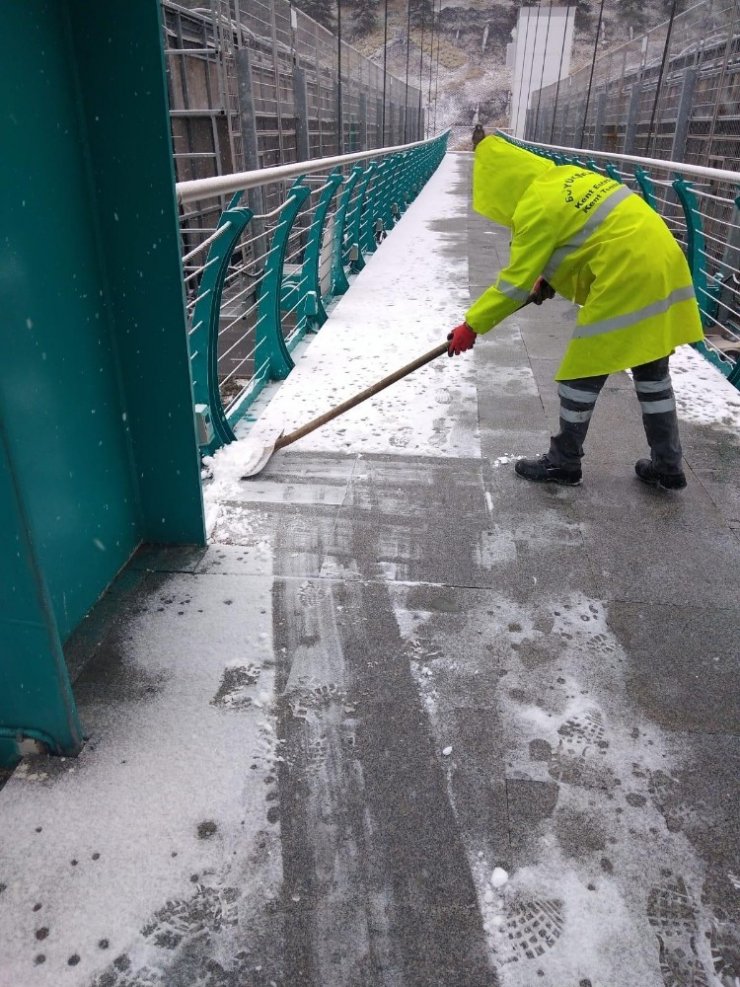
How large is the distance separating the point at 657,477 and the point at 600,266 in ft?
3.21

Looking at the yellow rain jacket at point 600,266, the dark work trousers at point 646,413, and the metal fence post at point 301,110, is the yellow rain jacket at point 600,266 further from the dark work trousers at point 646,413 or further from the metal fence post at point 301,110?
the metal fence post at point 301,110

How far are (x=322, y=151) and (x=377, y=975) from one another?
57.6ft

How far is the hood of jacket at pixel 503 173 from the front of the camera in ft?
9.32

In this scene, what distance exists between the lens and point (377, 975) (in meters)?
1.29

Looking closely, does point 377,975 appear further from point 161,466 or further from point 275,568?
point 161,466

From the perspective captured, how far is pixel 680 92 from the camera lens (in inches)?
420

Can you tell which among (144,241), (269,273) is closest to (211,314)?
(144,241)

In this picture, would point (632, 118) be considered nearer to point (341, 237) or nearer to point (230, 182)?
point (341, 237)

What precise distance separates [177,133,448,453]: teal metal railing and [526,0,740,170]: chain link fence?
4437 mm

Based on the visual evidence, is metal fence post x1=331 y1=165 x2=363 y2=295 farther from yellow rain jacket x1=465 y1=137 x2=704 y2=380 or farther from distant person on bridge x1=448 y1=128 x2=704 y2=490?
yellow rain jacket x1=465 y1=137 x2=704 y2=380

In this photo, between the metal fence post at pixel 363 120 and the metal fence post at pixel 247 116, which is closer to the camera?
the metal fence post at pixel 247 116

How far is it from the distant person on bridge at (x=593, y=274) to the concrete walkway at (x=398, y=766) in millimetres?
595

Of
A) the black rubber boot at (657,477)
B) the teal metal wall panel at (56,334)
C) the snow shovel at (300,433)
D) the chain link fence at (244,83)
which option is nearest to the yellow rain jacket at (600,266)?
the snow shovel at (300,433)

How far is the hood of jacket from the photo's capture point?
9.32 feet
